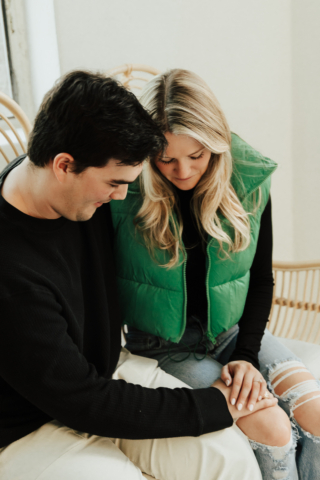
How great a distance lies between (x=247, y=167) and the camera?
3.73ft

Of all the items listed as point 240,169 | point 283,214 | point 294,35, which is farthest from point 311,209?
point 240,169

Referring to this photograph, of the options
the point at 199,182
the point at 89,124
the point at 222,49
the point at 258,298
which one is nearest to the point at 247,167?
the point at 199,182

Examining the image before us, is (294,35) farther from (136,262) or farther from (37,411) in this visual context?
(37,411)

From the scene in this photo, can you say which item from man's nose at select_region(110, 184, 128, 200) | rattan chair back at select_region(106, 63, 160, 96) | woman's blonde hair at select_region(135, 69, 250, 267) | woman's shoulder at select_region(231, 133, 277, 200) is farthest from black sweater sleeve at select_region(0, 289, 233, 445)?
rattan chair back at select_region(106, 63, 160, 96)

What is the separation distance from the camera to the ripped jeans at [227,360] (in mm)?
956

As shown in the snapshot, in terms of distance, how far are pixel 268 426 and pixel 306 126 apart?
1.65 meters

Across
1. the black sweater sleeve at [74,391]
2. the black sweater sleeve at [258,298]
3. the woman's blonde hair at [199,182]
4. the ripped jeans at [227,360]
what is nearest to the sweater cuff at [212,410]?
the black sweater sleeve at [74,391]

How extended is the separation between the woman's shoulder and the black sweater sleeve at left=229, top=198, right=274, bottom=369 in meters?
0.13

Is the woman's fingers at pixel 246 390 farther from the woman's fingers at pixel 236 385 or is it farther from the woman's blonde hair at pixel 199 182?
the woman's blonde hair at pixel 199 182

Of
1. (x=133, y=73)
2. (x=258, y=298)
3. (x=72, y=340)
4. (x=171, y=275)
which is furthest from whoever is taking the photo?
(x=133, y=73)

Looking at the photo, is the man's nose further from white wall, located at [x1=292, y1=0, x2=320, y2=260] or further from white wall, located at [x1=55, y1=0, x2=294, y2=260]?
white wall, located at [x1=292, y1=0, x2=320, y2=260]

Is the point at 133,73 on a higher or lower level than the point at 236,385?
higher

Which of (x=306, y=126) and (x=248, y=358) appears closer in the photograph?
(x=248, y=358)

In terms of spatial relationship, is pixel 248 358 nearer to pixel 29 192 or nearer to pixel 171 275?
pixel 171 275
